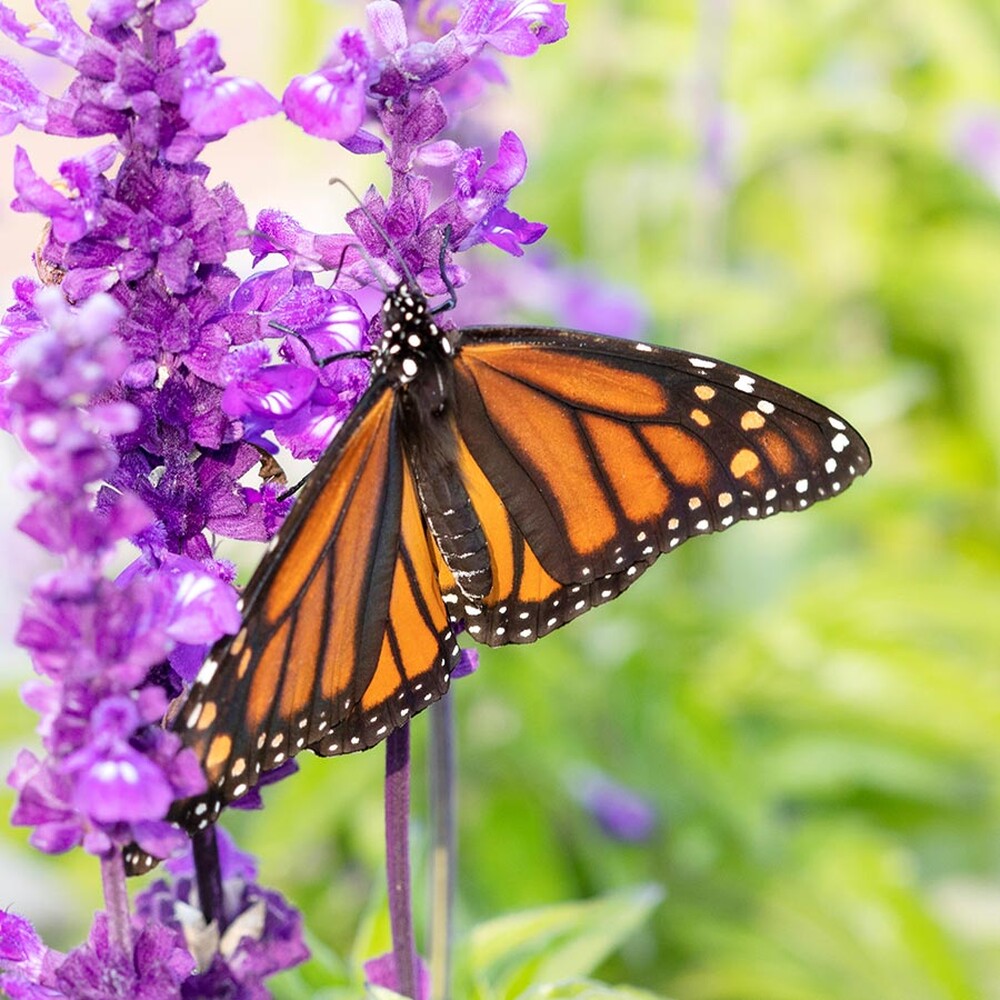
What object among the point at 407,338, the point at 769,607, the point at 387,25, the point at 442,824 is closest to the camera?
the point at 387,25

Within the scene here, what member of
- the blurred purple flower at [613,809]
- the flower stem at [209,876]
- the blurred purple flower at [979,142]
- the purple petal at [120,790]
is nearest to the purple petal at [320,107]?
the purple petal at [120,790]

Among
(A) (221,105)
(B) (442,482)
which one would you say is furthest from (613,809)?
(A) (221,105)

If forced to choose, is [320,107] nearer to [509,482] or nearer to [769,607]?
[509,482]

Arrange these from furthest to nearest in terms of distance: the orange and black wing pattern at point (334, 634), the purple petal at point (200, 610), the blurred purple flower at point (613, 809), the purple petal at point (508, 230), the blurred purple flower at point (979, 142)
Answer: the blurred purple flower at point (979, 142) → the blurred purple flower at point (613, 809) → the purple petal at point (508, 230) → the orange and black wing pattern at point (334, 634) → the purple petal at point (200, 610)

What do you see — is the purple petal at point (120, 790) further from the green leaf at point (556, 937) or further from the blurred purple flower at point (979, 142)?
the blurred purple flower at point (979, 142)

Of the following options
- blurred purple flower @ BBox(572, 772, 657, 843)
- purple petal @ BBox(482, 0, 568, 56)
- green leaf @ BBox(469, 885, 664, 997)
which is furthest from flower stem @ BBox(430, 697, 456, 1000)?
blurred purple flower @ BBox(572, 772, 657, 843)

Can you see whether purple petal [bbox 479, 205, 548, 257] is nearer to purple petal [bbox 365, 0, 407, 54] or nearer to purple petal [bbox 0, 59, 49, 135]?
purple petal [bbox 365, 0, 407, 54]
